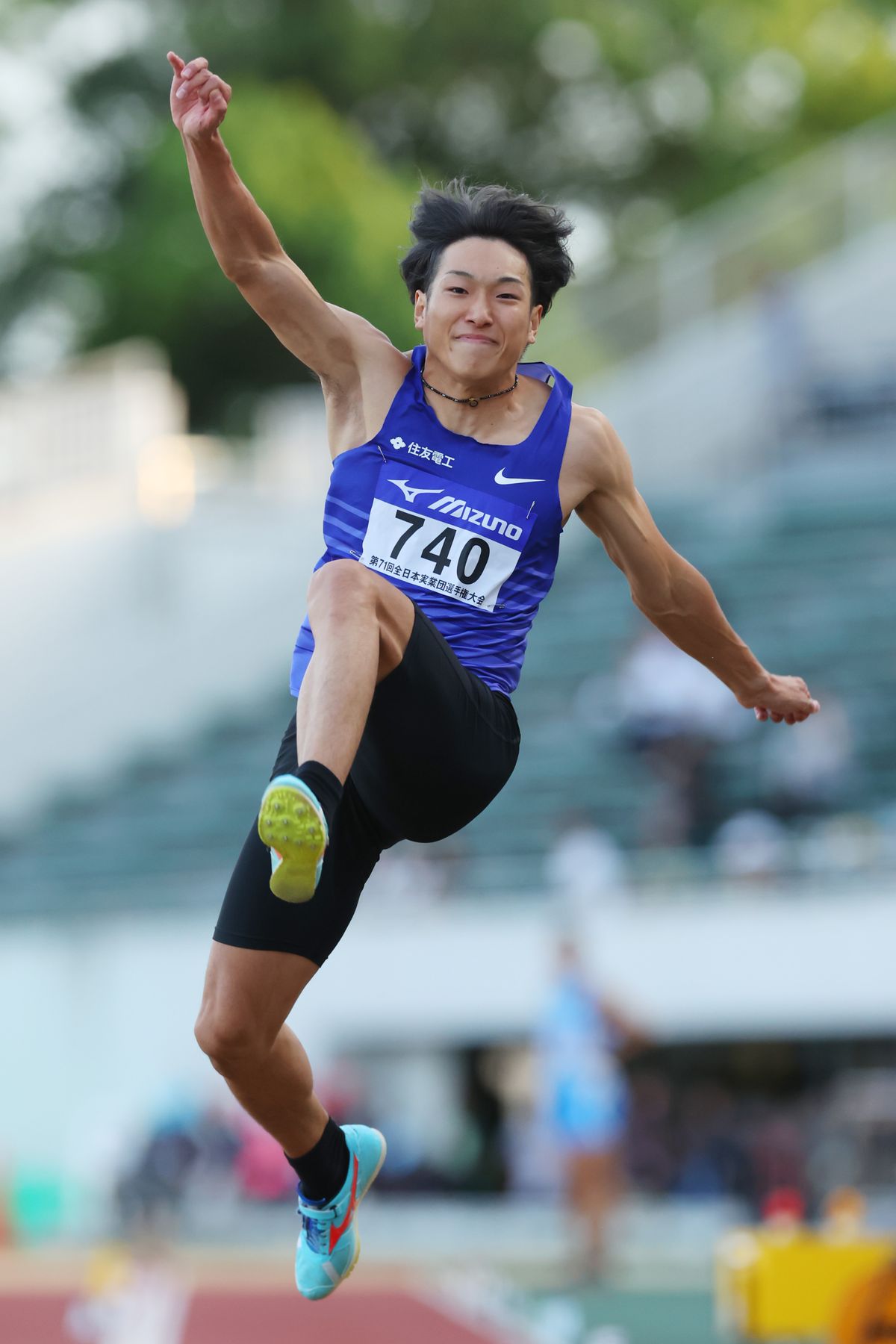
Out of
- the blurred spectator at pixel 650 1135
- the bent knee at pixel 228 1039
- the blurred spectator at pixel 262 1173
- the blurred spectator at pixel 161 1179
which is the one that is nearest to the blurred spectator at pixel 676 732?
the blurred spectator at pixel 650 1135

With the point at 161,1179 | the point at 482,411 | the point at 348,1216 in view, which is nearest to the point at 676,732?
the point at 161,1179

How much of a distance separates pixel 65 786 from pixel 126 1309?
7.41 m

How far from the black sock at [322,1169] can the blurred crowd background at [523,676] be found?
6.71ft

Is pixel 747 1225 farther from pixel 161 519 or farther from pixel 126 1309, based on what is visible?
pixel 161 519

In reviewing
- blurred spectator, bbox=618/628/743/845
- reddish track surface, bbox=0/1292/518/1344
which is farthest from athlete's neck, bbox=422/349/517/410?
blurred spectator, bbox=618/628/743/845

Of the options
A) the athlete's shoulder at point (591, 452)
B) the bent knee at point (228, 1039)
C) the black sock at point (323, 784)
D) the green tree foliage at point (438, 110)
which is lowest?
the bent knee at point (228, 1039)

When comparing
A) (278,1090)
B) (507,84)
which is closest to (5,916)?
(278,1090)

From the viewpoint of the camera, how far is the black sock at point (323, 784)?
12.4 feet

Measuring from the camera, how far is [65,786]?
16.6 metres

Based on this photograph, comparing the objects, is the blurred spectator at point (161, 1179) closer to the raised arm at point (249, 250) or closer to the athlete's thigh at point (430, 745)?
the athlete's thigh at point (430, 745)

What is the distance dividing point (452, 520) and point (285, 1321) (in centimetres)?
658

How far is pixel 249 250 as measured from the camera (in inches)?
172

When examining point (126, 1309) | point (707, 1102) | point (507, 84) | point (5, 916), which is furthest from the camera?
point (507, 84)

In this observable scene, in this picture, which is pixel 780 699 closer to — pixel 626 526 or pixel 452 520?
pixel 626 526
